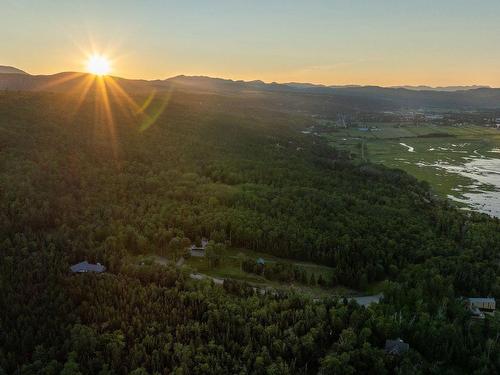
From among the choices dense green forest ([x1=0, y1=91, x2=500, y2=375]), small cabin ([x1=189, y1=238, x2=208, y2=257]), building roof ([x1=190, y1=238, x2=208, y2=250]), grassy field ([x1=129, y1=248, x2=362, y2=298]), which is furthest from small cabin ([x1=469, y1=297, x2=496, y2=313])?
building roof ([x1=190, y1=238, x2=208, y2=250])

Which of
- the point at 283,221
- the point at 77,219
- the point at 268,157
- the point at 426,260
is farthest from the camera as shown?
the point at 268,157

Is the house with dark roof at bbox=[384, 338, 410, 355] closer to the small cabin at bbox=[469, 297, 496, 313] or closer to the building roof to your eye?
the small cabin at bbox=[469, 297, 496, 313]

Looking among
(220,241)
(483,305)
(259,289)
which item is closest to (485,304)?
(483,305)

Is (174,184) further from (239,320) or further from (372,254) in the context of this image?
(239,320)

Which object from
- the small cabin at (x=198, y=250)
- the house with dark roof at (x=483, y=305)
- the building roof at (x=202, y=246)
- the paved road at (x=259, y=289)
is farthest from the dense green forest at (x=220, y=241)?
the house with dark roof at (x=483, y=305)

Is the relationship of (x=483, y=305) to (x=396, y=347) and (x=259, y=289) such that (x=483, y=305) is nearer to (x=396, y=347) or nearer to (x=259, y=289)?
(x=396, y=347)

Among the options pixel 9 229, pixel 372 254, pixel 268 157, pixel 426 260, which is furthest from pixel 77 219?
pixel 268 157

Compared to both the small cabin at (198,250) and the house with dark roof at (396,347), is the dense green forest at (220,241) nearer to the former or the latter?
the house with dark roof at (396,347)
